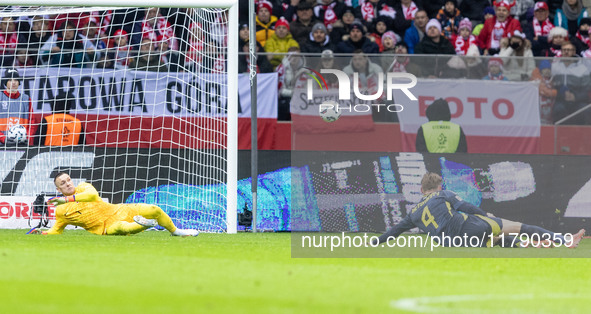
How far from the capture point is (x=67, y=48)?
53.5 ft

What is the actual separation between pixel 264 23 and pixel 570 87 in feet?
21.1

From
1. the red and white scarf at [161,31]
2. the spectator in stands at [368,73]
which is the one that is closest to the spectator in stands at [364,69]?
the spectator in stands at [368,73]

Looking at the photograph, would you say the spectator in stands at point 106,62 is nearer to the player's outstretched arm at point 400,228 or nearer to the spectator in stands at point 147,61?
the spectator in stands at point 147,61

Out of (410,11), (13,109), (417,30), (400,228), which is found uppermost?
(410,11)

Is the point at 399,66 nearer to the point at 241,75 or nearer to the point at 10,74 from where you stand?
the point at 241,75

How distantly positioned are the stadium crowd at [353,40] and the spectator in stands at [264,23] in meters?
0.02

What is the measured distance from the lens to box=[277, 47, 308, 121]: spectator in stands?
49.2 ft

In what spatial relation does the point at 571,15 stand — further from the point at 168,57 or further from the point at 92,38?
the point at 92,38

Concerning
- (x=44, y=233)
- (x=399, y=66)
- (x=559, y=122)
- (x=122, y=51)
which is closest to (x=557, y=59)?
(x=559, y=122)

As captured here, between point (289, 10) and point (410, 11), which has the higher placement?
point (410, 11)

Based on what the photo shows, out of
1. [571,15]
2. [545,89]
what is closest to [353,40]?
[545,89]

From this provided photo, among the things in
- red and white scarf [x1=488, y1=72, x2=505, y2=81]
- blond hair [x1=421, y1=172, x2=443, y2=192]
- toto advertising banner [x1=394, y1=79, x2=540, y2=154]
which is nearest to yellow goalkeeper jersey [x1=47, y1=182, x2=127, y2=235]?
blond hair [x1=421, y1=172, x2=443, y2=192]

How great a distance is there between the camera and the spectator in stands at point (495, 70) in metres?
14.9

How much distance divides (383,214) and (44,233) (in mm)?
4705
